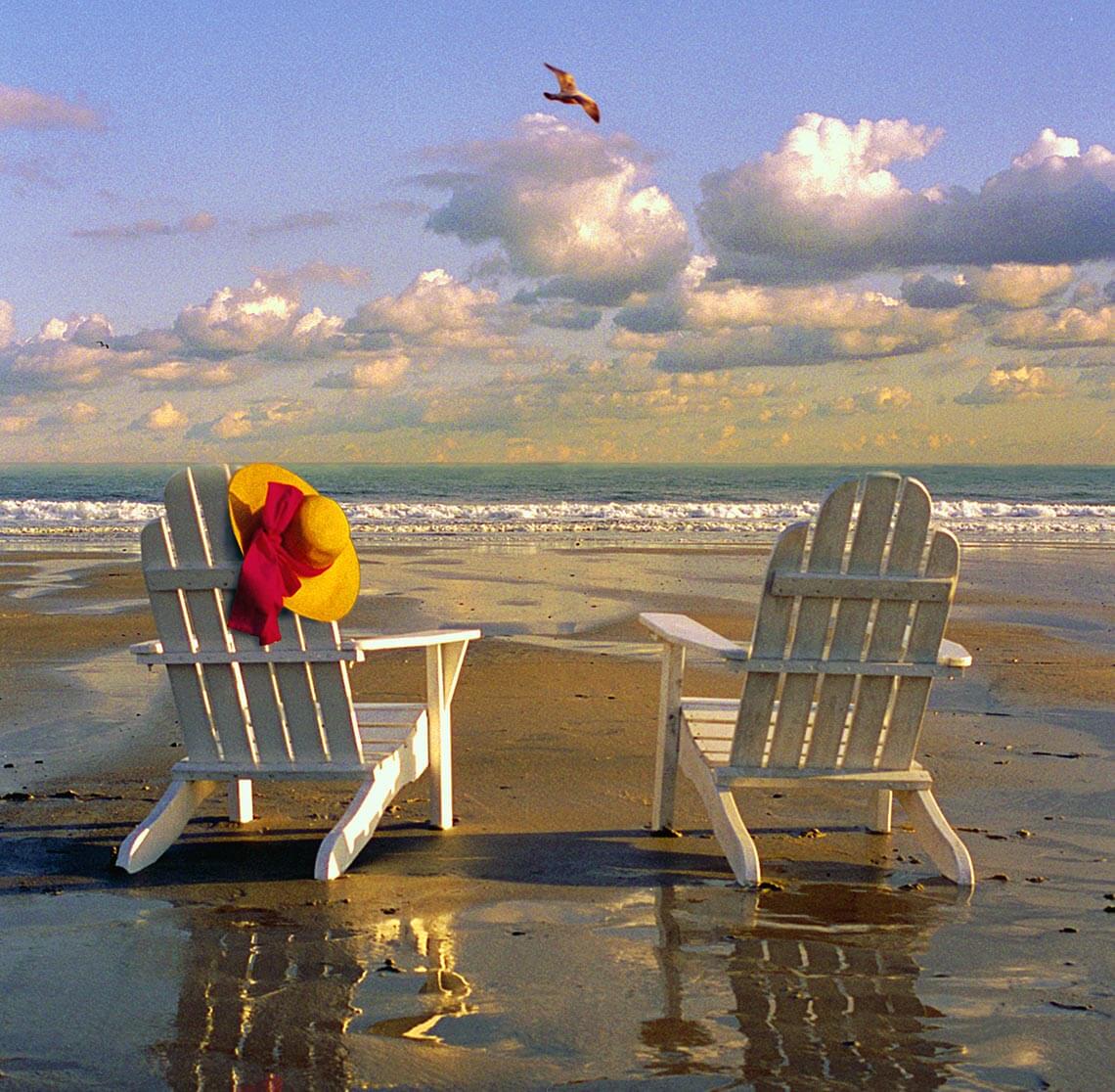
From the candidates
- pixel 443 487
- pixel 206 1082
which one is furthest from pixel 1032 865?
pixel 443 487

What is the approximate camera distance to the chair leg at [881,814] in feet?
16.8

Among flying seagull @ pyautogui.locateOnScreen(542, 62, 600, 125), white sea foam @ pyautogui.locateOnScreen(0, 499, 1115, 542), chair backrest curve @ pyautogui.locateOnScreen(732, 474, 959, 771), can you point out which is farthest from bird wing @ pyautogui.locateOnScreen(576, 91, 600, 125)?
white sea foam @ pyautogui.locateOnScreen(0, 499, 1115, 542)

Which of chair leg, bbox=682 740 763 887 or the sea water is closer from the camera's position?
chair leg, bbox=682 740 763 887

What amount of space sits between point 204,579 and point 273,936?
1.26m

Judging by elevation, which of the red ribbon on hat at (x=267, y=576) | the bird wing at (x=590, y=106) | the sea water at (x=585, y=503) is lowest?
the sea water at (x=585, y=503)

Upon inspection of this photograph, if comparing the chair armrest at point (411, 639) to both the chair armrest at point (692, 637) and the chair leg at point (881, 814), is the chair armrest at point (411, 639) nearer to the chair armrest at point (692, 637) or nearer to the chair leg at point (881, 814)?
the chair armrest at point (692, 637)

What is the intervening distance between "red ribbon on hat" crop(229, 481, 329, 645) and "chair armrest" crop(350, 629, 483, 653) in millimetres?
293

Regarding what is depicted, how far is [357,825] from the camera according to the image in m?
4.49

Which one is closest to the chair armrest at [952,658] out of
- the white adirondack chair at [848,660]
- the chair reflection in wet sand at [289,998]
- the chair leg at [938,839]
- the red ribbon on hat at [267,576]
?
the white adirondack chair at [848,660]

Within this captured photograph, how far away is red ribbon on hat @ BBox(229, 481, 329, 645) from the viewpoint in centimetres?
445

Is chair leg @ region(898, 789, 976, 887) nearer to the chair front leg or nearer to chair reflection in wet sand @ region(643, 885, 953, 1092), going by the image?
chair reflection in wet sand @ region(643, 885, 953, 1092)

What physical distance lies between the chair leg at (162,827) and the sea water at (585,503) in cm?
117

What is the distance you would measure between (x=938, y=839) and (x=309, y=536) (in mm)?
2398

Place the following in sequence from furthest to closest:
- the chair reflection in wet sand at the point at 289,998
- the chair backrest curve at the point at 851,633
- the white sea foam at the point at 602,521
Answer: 1. the white sea foam at the point at 602,521
2. the chair backrest curve at the point at 851,633
3. the chair reflection in wet sand at the point at 289,998
